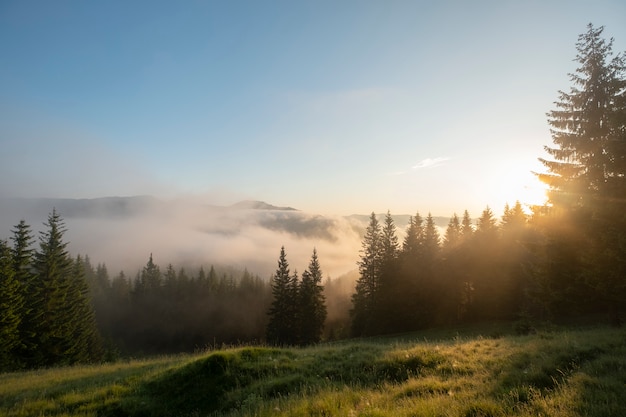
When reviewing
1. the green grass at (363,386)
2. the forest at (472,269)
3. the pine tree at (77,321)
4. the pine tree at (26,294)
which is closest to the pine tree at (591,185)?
the forest at (472,269)

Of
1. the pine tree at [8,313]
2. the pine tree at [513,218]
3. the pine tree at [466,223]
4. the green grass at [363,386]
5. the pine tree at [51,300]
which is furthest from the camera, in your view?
the pine tree at [466,223]

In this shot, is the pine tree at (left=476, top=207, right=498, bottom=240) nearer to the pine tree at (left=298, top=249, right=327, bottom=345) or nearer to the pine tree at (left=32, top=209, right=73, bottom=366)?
the pine tree at (left=298, top=249, right=327, bottom=345)

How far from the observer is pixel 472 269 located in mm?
45531

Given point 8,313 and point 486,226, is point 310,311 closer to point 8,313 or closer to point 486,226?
point 486,226

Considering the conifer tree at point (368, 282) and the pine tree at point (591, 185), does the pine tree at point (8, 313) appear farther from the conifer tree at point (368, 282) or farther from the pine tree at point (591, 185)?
the pine tree at point (591, 185)

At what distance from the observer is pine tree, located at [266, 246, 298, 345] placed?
54250 millimetres

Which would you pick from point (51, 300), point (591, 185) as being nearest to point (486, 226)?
point (591, 185)

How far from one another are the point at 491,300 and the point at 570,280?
26000 millimetres

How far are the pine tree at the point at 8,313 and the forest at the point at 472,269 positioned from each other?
0.37 feet

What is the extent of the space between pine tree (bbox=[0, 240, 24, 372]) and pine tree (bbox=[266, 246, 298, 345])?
30987mm

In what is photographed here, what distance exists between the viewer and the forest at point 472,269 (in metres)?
19.2

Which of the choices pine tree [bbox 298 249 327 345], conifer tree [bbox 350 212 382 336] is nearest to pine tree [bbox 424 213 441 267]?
conifer tree [bbox 350 212 382 336]

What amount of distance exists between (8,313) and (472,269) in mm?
52699

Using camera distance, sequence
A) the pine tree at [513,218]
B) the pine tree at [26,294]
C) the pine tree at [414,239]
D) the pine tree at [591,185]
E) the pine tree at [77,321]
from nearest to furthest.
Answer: the pine tree at [591,185]
the pine tree at [26,294]
the pine tree at [77,321]
the pine tree at [513,218]
the pine tree at [414,239]
